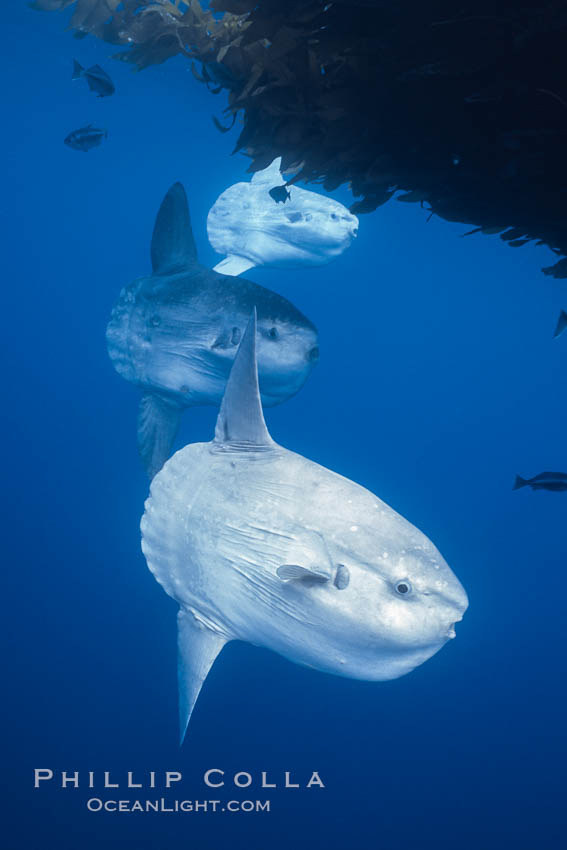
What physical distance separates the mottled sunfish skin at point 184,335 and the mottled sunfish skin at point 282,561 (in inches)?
38.9

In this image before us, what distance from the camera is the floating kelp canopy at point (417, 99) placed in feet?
6.81

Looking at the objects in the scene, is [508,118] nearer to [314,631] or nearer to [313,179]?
[313,179]

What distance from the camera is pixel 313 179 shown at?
352cm

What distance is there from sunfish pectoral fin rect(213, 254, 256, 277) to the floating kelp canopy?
2730 mm

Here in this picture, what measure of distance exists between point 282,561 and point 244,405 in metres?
0.80

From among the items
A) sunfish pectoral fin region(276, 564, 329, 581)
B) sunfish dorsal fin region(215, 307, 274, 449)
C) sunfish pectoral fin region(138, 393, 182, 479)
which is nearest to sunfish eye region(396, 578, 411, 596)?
sunfish pectoral fin region(276, 564, 329, 581)

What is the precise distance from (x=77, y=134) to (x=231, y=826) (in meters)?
10.5

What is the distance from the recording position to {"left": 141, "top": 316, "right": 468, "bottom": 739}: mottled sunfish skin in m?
1.91

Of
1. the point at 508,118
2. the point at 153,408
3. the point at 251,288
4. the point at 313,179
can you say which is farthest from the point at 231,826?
the point at 508,118

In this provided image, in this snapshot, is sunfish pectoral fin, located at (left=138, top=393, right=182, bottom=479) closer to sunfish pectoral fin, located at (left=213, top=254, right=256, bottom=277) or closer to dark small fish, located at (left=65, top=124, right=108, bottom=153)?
sunfish pectoral fin, located at (left=213, top=254, right=256, bottom=277)

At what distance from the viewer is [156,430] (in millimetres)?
4070

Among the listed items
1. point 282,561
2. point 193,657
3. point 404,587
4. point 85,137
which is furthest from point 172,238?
point 404,587

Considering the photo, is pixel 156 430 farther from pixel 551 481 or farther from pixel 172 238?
pixel 551 481

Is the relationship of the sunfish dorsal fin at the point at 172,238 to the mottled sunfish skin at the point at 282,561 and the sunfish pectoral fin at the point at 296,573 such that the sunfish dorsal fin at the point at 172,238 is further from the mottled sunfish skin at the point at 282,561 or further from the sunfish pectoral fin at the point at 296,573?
the sunfish pectoral fin at the point at 296,573
